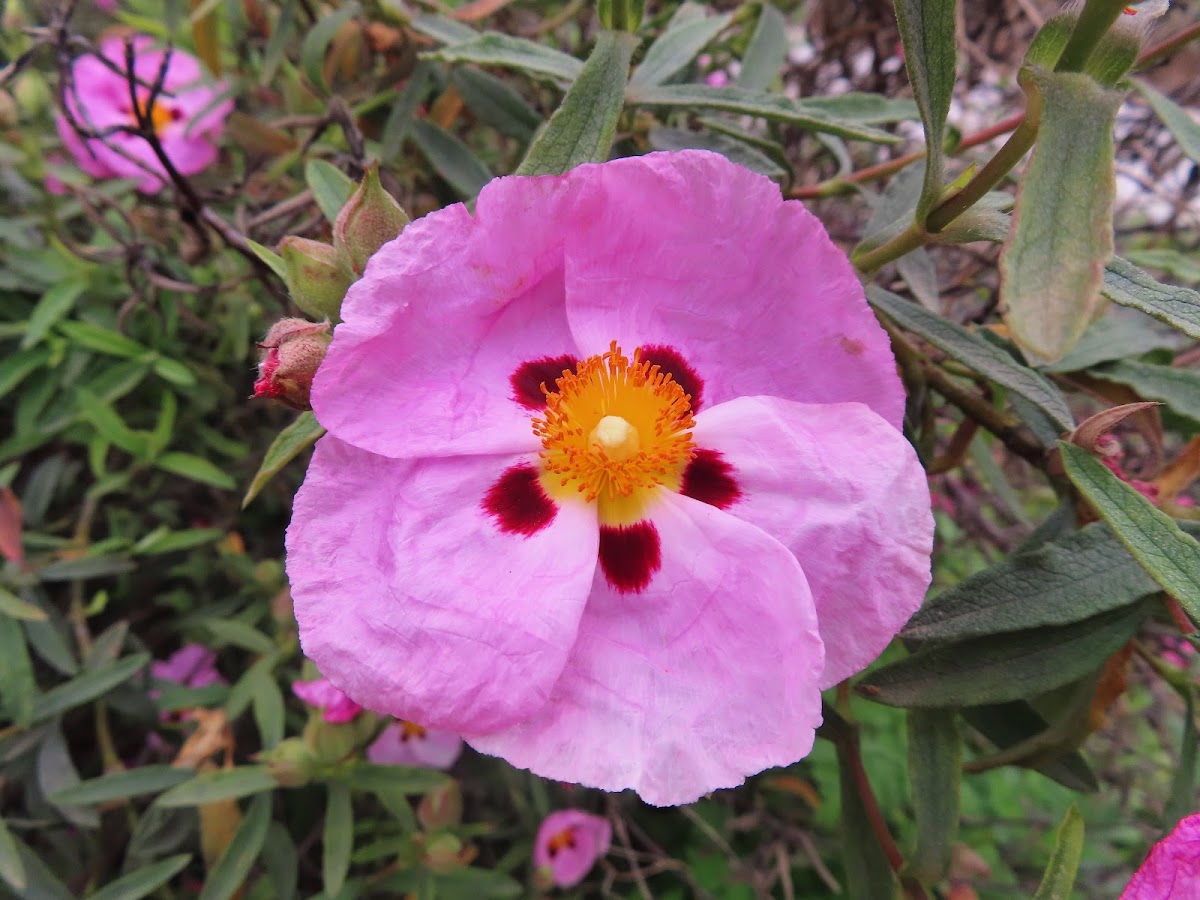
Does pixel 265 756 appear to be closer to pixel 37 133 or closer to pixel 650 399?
pixel 650 399

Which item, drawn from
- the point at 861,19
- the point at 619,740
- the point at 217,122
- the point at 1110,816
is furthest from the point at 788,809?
the point at 217,122

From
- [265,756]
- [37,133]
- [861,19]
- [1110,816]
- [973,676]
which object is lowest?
[1110,816]

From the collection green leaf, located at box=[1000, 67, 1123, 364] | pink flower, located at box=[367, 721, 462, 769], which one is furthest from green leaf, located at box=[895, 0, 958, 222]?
pink flower, located at box=[367, 721, 462, 769]

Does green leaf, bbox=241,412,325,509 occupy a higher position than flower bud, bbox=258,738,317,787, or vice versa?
green leaf, bbox=241,412,325,509

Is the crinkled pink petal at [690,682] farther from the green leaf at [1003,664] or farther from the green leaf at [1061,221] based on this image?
the green leaf at [1061,221]

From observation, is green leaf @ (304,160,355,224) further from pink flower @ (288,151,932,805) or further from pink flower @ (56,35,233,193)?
pink flower @ (56,35,233,193)

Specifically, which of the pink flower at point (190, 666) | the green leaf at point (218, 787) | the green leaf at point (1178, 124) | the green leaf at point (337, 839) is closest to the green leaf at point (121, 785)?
the green leaf at point (218, 787)
